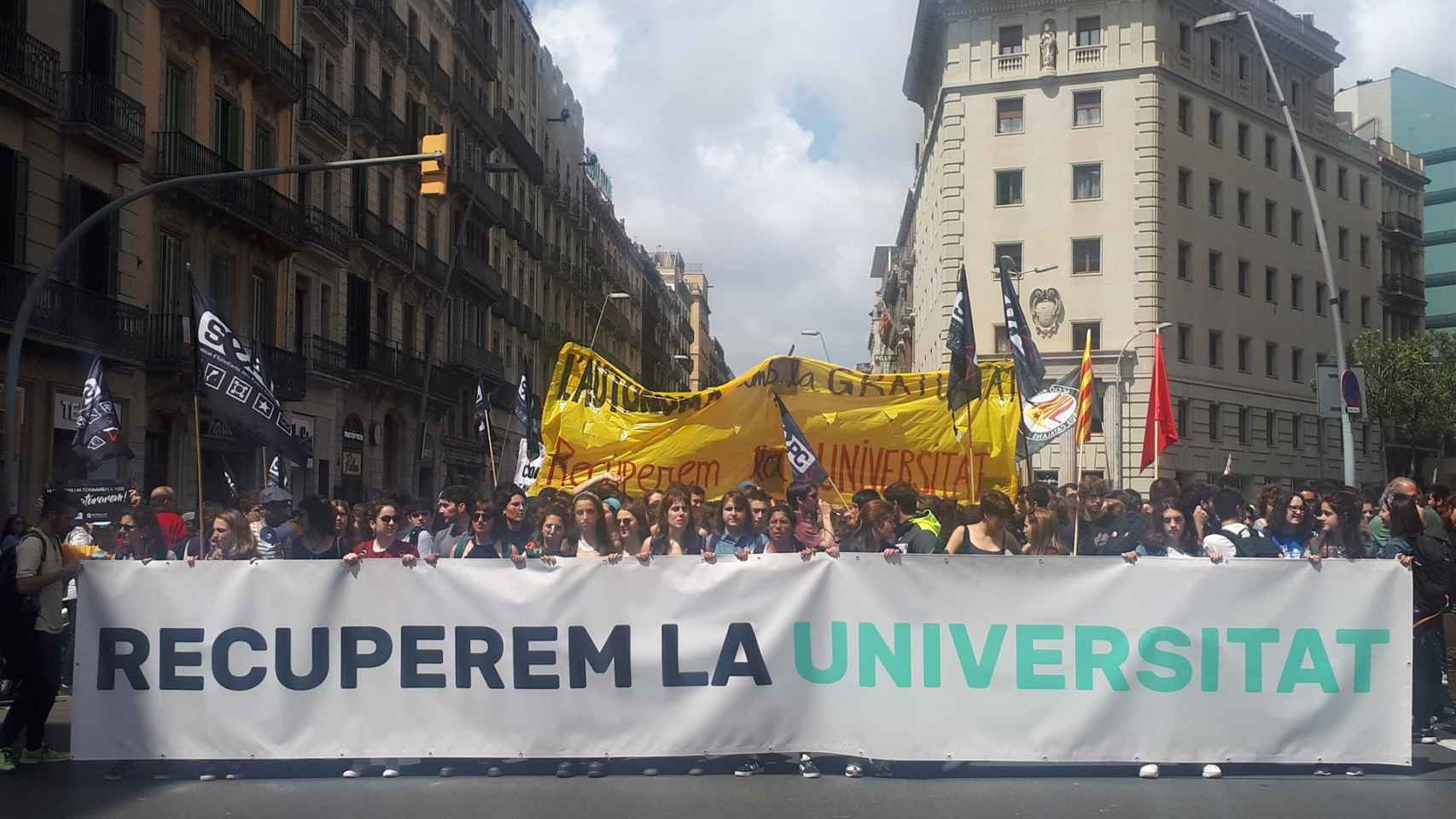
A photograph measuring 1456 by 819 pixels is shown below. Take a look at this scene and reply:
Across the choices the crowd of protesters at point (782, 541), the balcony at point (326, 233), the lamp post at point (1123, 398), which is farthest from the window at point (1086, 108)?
the crowd of protesters at point (782, 541)

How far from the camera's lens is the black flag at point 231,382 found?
11.3 m

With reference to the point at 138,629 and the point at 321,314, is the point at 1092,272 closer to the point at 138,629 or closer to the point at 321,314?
the point at 321,314

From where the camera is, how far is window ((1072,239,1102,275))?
46.2 meters

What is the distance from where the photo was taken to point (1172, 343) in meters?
46.2

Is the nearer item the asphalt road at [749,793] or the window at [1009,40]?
the asphalt road at [749,793]

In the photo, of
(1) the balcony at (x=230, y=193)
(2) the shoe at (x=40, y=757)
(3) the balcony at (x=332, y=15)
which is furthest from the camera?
(3) the balcony at (x=332, y=15)

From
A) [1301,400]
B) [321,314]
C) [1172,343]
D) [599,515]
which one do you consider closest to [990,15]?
[1172,343]

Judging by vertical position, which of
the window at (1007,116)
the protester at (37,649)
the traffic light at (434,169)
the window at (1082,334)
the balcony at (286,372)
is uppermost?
the window at (1007,116)

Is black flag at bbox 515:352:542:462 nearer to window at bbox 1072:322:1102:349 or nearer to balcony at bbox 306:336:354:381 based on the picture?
balcony at bbox 306:336:354:381

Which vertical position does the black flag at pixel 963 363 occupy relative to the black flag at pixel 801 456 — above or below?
above

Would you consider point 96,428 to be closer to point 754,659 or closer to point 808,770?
point 754,659

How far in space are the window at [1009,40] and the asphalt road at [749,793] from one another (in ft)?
133

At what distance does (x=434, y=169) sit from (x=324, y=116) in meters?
17.9

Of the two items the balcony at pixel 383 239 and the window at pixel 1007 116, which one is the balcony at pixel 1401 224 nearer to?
the window at pixel 1007 116
